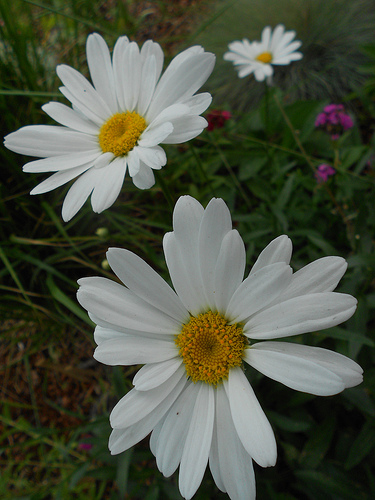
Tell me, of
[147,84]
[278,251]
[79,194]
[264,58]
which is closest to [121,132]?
[147,84]

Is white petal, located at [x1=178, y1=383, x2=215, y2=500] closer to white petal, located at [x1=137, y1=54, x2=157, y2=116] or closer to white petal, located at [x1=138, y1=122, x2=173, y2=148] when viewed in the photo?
white petal, located at [x1=138, y1=122, x2=173, y2=148]

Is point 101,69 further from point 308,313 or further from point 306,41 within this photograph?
point 306,41

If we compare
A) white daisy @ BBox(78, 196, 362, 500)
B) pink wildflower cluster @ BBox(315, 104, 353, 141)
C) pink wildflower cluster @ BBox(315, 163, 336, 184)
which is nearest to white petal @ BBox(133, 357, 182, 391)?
white daisy @ BBox(78, 196, 362, 500)

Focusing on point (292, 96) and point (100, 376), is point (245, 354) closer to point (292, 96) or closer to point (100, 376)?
point (100, 376)

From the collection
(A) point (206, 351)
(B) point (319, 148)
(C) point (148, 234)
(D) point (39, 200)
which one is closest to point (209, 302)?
(A) point (206, 351)

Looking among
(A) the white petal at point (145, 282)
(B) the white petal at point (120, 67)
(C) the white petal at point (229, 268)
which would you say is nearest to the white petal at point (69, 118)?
(B) the white petal at point (120, 67)

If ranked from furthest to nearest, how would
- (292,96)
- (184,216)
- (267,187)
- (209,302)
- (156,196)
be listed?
(292,96), (156,196), (267,187), (209,302), (184,216)
